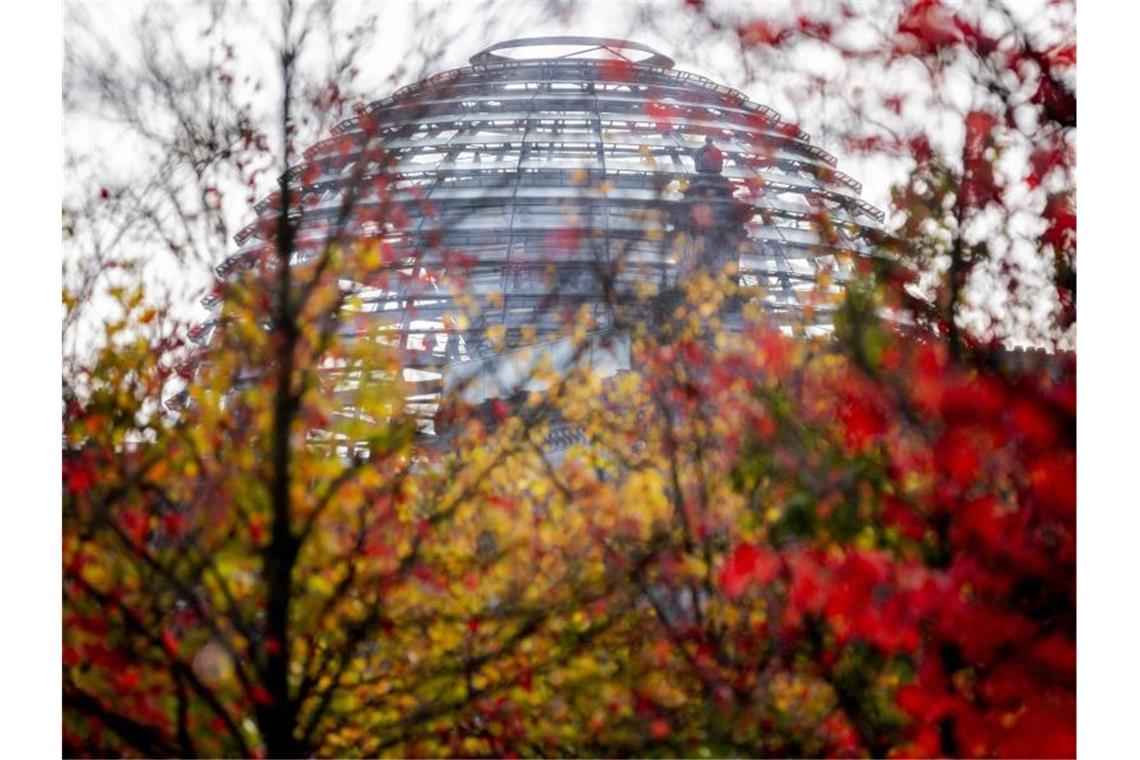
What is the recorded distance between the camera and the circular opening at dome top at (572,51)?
5824 millimetres

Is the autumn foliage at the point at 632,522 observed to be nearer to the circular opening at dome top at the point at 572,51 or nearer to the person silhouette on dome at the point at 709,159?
the person silhouette on dome at the point at 709,159

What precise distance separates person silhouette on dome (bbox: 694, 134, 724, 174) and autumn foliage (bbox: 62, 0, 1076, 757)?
463mm

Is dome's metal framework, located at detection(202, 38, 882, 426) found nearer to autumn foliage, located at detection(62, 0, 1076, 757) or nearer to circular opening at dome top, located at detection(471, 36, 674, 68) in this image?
circular opening at dome top, located at detection(471, 36, 674, 68)

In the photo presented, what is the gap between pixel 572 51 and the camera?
585 centimetres

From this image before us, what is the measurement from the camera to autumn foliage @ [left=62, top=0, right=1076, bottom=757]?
17.7ft

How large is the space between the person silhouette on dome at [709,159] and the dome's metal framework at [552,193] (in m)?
0.02

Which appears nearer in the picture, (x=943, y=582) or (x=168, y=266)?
(x=943, y=582)

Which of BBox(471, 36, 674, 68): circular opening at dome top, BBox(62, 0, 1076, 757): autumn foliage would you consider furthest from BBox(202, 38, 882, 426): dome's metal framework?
BBox(62, 0, 1076, 757): autumn foliage

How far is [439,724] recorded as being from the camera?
5570mm

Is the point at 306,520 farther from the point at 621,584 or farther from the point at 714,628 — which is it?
the point at 714,628

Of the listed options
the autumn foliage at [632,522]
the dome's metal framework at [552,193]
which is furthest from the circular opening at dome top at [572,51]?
the autumn foliage at [632,522]

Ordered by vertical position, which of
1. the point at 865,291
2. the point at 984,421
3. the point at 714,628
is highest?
the point at 865,291

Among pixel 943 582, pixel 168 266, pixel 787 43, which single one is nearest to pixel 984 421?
pixel 943 582
